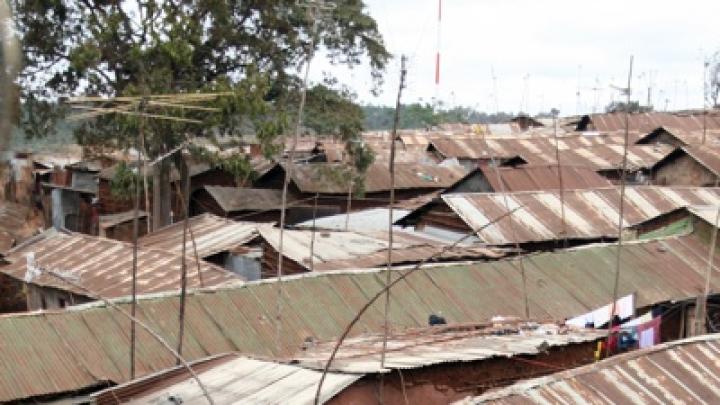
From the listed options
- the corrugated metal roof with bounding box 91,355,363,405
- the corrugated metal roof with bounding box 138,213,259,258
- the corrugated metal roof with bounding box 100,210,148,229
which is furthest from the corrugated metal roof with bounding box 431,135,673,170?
the corrugated metal roof with bounding box 91,355,363,405

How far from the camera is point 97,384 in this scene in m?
8.40

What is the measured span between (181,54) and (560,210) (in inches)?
307

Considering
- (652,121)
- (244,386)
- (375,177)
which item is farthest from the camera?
(652,121)

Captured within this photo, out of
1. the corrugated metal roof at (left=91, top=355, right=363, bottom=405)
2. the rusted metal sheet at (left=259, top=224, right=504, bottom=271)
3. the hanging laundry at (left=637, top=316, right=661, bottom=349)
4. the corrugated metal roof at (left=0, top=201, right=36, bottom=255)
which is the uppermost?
the corrugated metal roof at (left=91, top=355, right=363, bottom=405)

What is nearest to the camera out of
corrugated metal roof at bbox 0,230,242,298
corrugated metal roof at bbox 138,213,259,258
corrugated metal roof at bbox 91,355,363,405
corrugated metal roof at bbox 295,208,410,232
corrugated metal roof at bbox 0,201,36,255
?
corrugated metal roof at bbox 91,355,363,405

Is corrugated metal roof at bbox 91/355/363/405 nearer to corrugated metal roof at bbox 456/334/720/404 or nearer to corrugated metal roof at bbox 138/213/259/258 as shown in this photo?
corrugated metal roof at bbox 456/334/720/404

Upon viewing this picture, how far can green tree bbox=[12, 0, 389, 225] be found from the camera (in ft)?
51.2

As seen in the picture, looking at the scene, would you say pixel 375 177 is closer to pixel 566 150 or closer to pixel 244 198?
pixel 244 198

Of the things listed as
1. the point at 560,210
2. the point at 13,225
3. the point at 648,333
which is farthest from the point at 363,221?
the point at 13,225

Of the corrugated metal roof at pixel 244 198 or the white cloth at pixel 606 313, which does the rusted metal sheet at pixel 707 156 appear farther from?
the white cloth at pixel 606 313

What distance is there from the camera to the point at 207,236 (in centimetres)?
1373

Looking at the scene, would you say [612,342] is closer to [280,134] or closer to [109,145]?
[280,134]

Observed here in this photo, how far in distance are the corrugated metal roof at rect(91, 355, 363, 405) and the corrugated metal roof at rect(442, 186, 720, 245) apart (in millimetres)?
8567

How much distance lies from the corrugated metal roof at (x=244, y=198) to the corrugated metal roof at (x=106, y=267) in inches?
239
